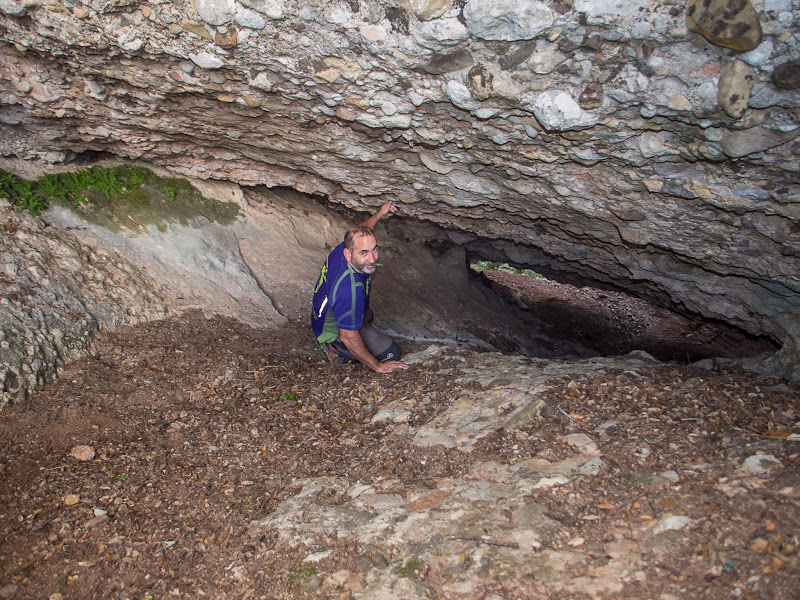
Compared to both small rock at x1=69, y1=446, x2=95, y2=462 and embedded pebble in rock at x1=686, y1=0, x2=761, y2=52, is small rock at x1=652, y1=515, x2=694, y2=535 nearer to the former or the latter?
embedded pebble in rock at x1=686, y1=0, x2=761, y2=52

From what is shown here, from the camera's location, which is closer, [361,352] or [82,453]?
[82,453]

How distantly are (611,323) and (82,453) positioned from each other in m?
7.75

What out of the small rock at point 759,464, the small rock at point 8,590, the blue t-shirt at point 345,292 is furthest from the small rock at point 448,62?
the small rock at point 8,590

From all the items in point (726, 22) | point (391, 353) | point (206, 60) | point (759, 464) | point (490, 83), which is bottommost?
point (391, 353)

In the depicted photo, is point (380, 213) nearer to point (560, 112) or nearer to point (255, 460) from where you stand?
point (560, 112)

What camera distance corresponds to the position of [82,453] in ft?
11.2

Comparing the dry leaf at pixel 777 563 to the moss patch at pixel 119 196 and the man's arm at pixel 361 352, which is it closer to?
the man's arm at pixel 361 352

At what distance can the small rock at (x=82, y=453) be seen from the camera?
3.39m

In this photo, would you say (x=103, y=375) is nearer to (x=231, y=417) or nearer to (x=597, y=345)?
(x=231, y=417)

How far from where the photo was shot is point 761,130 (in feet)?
9.89

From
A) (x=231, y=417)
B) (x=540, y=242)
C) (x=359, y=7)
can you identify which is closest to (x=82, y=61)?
(x=359, y=7)

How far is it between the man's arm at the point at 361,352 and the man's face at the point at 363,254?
565 mm

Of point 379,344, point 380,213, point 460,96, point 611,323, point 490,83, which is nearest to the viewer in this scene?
point 490,83

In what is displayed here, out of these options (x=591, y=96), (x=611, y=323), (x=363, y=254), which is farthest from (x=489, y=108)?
(x=611, y=323)
